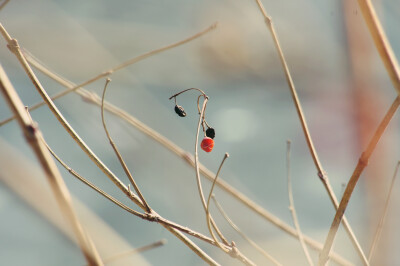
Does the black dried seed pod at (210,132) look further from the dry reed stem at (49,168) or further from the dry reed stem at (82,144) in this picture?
the dry reed stem at (49,168)

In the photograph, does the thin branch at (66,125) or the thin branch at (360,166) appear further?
the thin branch at (66,125)

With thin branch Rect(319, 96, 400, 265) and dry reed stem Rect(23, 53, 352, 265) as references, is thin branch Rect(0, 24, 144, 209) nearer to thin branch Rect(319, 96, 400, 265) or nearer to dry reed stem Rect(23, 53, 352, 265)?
dry reed stem Rect(23, 53, 352, 265)

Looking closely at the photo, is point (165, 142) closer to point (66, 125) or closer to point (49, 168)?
point (66, 125)

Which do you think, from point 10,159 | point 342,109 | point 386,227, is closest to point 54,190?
point 10,159

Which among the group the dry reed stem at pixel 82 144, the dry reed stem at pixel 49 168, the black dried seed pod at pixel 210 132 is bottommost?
the dry reed stem at pixel 49 168

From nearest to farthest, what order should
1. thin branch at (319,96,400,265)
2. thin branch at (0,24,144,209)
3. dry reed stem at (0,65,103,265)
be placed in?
dry reed stem at (0,65,103,265), thin branch at (319,96,400,265), thin branch at (0,24,144,209)

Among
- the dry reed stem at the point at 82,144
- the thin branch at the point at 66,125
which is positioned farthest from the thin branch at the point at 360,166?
the thin branch at the point at 66,125

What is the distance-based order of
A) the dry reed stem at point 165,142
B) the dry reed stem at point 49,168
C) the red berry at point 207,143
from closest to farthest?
the dry reed stem at point 49,168, the dry reed stem at point 165,142, the red berry at point 207,143

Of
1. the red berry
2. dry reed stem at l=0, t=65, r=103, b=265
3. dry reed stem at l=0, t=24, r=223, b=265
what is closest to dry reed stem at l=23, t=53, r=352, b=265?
the red berry
